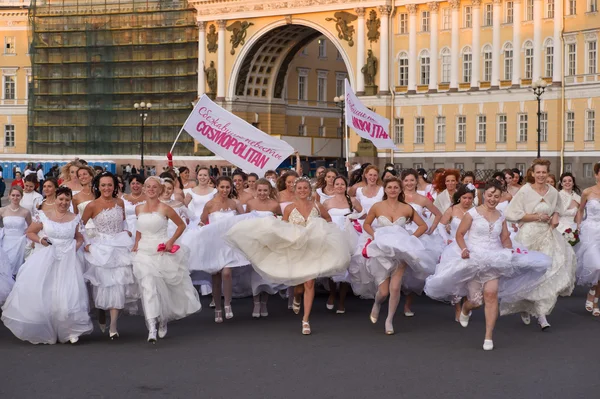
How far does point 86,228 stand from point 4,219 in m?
3.32

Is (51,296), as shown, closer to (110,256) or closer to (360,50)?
(110,256)

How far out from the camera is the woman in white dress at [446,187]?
20031 mm

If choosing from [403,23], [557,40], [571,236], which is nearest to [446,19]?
[403,23]

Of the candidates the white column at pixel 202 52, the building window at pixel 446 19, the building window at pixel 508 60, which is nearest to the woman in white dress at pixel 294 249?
the building window at pixel 508 60

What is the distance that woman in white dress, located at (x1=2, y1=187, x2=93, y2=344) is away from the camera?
1424 cm

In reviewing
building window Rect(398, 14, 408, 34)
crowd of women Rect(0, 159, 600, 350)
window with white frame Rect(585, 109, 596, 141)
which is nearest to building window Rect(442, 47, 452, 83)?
building window Rect(398, 14, 408, 34)

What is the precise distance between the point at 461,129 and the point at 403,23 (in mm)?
7267

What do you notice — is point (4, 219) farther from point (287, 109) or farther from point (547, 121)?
point (287, 109)

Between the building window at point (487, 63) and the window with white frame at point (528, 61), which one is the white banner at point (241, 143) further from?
the building window at point (487, 63)

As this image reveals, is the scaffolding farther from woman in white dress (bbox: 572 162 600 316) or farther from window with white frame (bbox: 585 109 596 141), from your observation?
woman in white dress (bbox: 572 162 600 316)

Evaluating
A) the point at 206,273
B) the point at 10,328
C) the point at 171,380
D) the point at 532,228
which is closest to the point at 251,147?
the point at 206,273

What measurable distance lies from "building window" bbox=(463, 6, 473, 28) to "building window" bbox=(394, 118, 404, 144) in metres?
6.84

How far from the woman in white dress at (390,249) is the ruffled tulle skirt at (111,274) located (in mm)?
3029

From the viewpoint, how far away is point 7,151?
3597 inches
